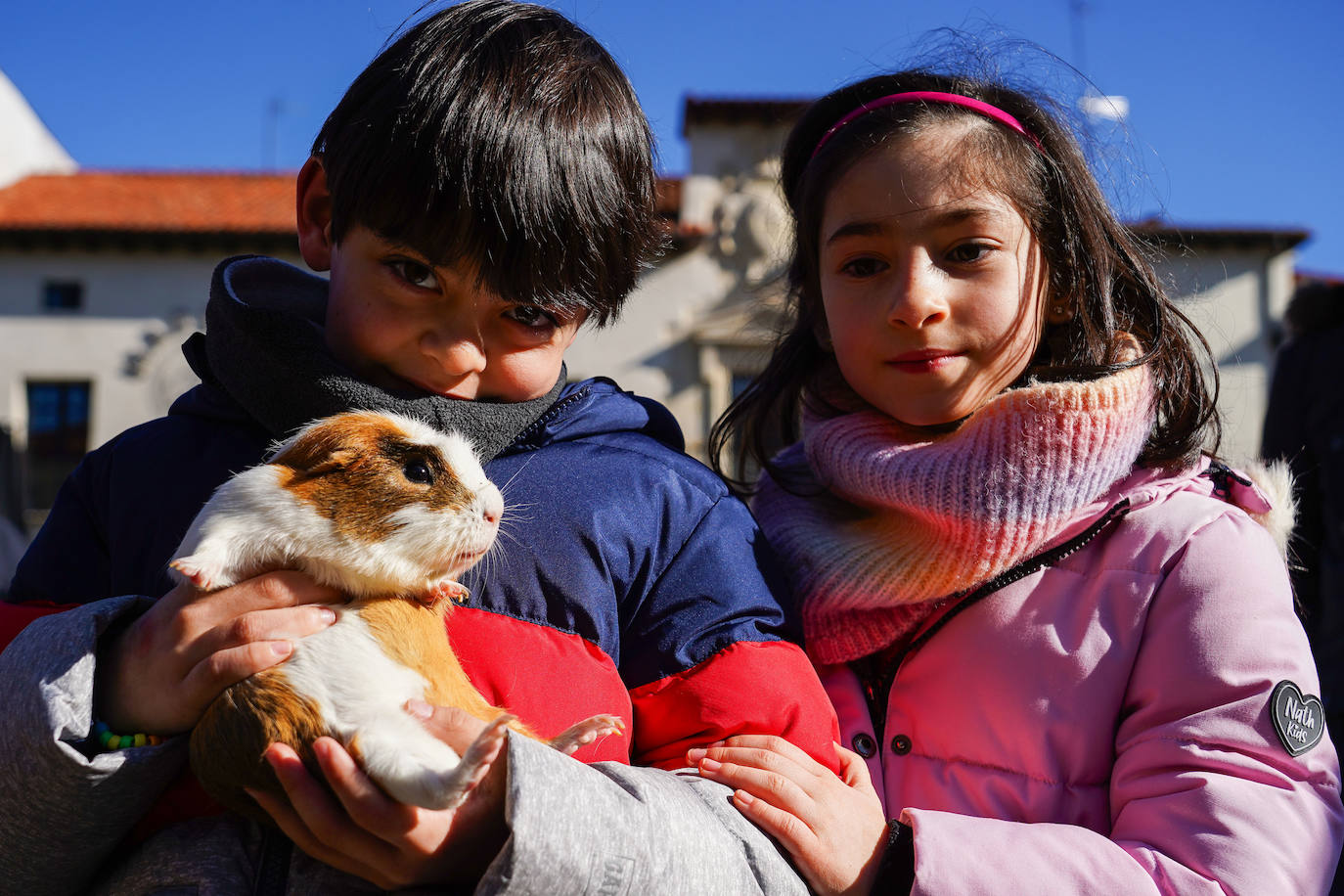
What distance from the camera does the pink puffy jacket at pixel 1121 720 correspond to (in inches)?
61.2

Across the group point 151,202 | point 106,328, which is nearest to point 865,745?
point 106,328

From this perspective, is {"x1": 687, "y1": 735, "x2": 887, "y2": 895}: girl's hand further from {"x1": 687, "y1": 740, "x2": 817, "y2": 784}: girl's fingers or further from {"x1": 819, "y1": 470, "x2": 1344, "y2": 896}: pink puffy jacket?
{"x1": 819, "y1": 470, "x2": 1344, "y2": 896}: pink puffy jacket

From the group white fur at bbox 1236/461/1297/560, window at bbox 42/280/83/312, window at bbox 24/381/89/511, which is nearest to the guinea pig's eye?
white fur at bbox 1236/461/1297/560

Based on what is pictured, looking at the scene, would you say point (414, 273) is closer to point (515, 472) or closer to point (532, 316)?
point (532, 316)

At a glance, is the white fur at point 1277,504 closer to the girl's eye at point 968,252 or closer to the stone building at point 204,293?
the girl's eye at point 968,252

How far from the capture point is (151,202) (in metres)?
20.3

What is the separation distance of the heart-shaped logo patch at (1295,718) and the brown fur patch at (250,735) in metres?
1.45

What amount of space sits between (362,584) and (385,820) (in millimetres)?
322

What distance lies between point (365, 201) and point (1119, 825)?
63.8 inches

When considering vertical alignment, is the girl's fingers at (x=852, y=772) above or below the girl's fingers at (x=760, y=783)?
below

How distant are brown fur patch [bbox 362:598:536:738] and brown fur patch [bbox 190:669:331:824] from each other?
13cm

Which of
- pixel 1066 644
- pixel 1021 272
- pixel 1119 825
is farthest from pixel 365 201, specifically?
pixel 1119 825

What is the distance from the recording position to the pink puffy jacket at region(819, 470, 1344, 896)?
1.56m

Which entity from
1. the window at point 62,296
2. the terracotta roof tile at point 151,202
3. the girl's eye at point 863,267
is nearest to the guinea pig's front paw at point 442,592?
the girl's eye at point 863,267
